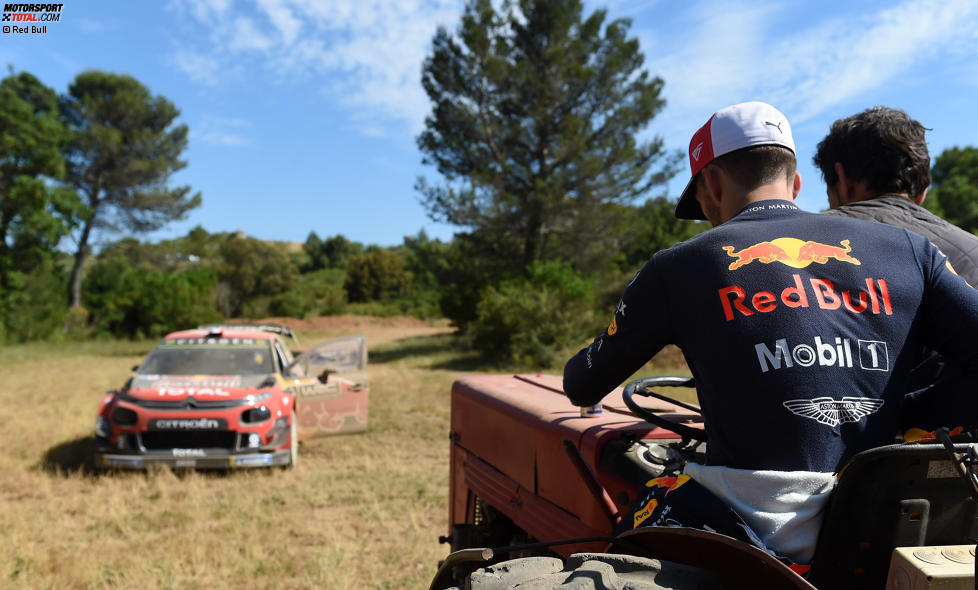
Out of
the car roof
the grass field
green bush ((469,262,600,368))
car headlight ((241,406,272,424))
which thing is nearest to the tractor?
the grass field

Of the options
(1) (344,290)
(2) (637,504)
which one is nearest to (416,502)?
(2) (637,504)

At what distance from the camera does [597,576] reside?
4.21 feet

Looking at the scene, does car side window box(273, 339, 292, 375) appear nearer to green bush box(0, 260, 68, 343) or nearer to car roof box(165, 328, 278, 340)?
car roof box(165, 328, 278, 340)

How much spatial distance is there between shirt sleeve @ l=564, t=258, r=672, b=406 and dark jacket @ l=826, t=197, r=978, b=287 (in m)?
1.06

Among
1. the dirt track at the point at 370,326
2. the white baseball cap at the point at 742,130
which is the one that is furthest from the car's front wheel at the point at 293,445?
the dirt track at the point at 370,326

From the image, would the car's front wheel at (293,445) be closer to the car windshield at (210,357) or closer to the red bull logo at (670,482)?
the car windshield at (210,357)

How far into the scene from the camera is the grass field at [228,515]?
15.3 ft

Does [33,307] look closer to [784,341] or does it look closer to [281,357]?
[281,357]

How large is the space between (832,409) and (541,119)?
2132 cm

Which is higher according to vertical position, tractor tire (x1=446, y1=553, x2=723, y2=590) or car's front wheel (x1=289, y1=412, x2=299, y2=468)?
tractor tire (x1=446, y1=553, x2=723, y2=590)

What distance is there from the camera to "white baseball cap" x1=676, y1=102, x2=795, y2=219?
66.4 inches

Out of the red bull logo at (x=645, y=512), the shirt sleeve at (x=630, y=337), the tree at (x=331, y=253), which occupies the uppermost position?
the tree at (x=331, y=253)

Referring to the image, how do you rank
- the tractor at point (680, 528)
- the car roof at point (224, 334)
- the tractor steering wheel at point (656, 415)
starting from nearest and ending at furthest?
the tractor at point (680, 528)
the tractor steering wheel at point (656, 415)
the car roof at point (224, 334)

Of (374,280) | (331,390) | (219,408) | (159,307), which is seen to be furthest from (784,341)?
(374,280)
